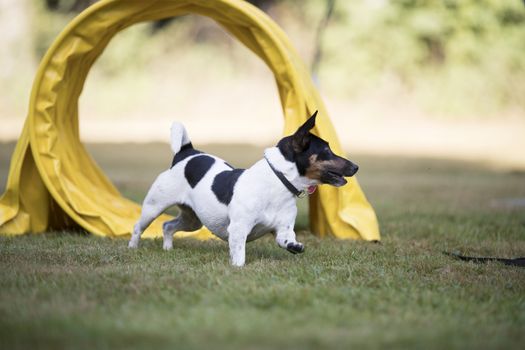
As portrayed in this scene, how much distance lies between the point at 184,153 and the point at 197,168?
35 centimetres

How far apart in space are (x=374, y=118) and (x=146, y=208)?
17.6 m

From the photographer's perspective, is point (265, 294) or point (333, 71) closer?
point (265, 294)

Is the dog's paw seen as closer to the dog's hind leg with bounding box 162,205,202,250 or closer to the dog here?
the dog

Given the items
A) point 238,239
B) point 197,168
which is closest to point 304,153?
point 238,239

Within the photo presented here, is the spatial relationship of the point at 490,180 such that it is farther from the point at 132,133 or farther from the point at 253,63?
the point at 253,63

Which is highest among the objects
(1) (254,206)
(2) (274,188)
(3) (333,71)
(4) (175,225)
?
(3) (333,71)

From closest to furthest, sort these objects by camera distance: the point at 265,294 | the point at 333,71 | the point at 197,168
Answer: the point at 265,294, the point at 197,168, the point at 333,71

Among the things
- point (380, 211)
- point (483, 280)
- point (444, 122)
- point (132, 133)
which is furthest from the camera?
point (444, 122)

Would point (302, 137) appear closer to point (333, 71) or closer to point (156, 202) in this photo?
point (156, 202)

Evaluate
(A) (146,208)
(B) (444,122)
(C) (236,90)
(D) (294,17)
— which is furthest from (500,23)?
(A) (146,208)

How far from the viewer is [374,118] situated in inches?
897

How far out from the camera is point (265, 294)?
13.4ft

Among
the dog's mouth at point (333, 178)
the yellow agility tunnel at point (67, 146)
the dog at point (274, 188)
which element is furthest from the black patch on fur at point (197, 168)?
the yellow agility tunnel at point (67, 146)

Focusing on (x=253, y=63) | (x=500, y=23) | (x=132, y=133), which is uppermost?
(x=500, y=23)
